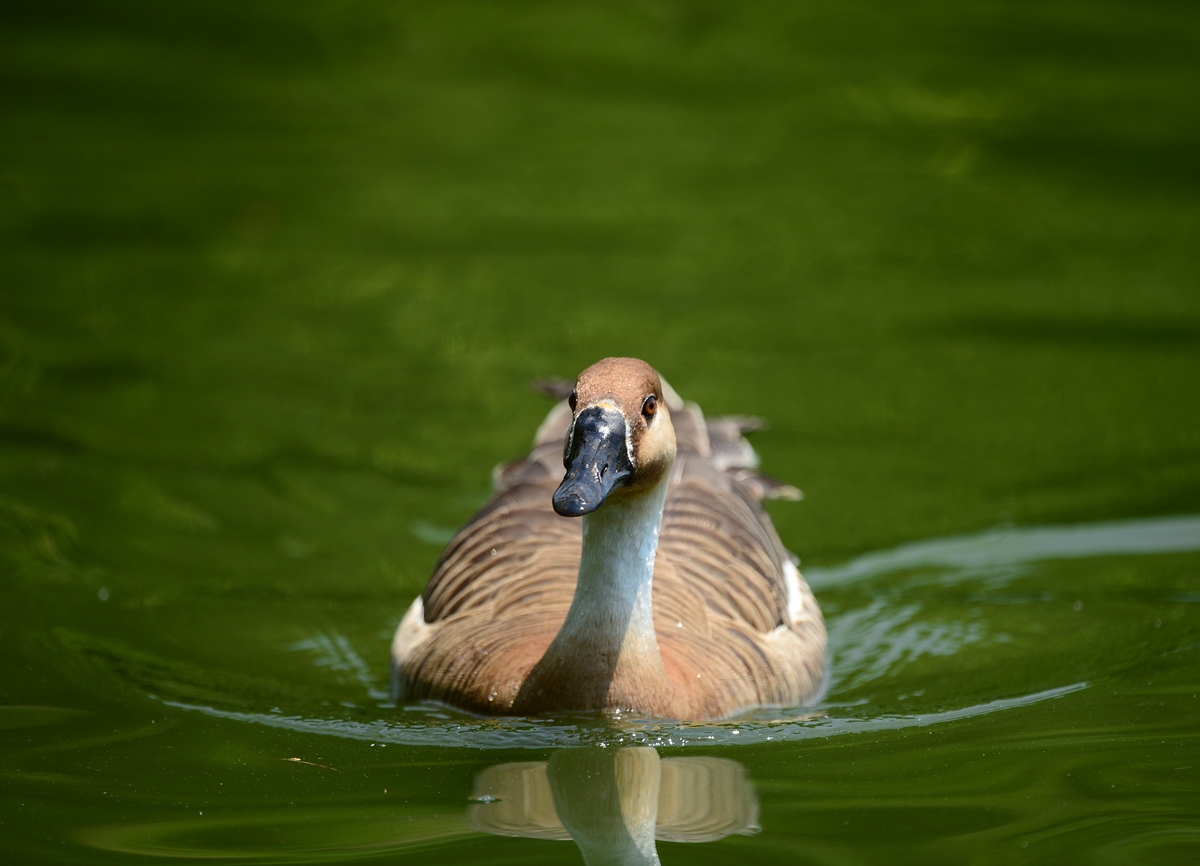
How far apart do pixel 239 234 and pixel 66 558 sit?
5.62 metres

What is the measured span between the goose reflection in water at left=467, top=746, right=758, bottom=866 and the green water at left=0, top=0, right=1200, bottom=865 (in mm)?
37

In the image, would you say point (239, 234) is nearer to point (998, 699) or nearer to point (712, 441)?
point (712, 441)

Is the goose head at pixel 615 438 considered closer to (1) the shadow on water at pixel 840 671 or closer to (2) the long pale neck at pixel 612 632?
(2) the long pale neck at pixel 612 632

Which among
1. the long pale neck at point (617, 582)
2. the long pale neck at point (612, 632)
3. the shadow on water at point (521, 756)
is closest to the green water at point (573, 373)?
the shadow on water at point (521, 756)

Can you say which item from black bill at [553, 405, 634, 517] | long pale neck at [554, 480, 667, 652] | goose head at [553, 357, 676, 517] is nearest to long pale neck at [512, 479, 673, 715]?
long pale neck at [554, 480, 667, 652]

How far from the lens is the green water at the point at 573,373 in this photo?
5.24 meters

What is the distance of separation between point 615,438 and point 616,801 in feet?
4.06

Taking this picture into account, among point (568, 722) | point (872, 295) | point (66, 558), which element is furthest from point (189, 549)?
point (872, 295)

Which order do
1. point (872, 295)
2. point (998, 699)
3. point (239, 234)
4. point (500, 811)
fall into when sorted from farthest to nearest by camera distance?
point (239, 234)
point (872, 295)
point (998, 699)
point (500, 811)

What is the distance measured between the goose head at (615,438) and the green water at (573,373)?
1.01 metres

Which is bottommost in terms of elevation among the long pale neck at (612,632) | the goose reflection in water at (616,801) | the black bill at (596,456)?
the goose reflection in water at (616,801)

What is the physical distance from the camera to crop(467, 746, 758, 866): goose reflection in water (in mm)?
4738

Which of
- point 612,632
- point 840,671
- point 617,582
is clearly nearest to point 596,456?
point 617,582

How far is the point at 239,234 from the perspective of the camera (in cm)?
1322
